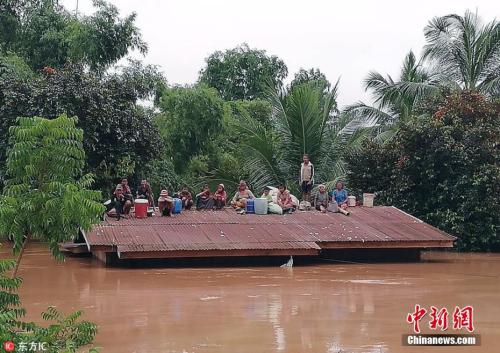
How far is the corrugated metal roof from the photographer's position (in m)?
13.8

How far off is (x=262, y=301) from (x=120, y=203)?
19.0 ft

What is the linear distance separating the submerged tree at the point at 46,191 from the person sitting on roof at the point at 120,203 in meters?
7.12

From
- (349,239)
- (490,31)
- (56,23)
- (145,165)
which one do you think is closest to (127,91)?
(145,165)

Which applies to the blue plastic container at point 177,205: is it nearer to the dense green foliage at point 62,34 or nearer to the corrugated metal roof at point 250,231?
the corrugated metal roof at point 250,231

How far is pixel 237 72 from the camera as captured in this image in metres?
33.5

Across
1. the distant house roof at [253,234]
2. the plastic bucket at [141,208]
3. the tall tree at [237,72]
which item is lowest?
the distant house roof at [253,234]

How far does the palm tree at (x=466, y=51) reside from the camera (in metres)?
21.3

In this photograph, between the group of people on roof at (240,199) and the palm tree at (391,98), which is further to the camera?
the palm tree at (391,98)

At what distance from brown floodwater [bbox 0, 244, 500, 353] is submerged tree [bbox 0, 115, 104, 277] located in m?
1.34

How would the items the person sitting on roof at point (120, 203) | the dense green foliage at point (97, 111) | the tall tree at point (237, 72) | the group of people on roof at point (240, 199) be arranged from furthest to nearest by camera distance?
the tall tree at point (237, 72) → the dense green foliage at point (97, 111) → the group of people on roof at point (240, 199) → the person sitting on roof at point (120, 203)

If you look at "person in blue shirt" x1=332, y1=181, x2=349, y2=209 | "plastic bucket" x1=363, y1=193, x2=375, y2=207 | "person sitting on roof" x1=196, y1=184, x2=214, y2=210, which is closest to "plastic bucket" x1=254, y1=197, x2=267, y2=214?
"person sitting on roof" x1=196, y1=184, x2=214, y2=210

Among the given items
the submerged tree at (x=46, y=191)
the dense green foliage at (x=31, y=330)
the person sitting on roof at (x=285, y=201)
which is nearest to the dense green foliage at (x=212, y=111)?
the person sitting on roof at (x=285, y=201)

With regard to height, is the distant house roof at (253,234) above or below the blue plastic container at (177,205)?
below

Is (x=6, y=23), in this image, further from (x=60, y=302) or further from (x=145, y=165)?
(x=60, y=302)
